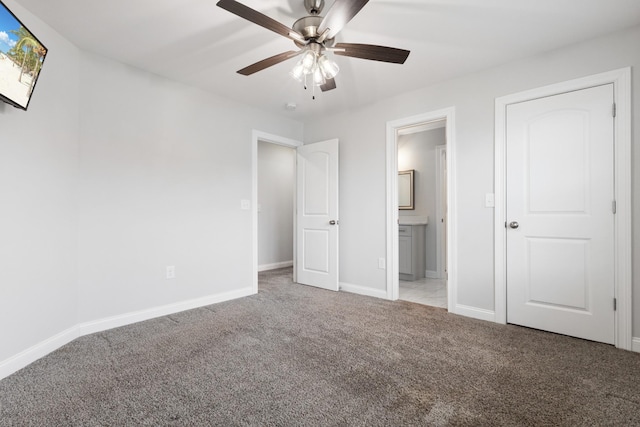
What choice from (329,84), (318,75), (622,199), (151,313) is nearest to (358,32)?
(329,84)

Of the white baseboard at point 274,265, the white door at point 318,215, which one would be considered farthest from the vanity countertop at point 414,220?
the white baseboard at point 274,265

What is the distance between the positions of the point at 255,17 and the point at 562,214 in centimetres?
268

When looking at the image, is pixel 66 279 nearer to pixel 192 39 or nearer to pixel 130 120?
pixel 130 120

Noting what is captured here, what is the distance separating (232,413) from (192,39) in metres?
2.55

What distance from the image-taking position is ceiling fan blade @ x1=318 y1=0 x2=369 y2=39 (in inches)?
59.6

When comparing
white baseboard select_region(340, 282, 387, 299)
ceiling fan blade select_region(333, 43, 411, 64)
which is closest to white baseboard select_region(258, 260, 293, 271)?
white baseboard select_region(340, 282, 387, 299)

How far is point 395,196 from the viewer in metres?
3.59

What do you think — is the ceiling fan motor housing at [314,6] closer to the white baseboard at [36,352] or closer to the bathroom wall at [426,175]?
the white baseboard at [36,352]

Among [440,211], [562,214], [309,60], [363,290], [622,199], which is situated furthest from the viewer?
[440,211]

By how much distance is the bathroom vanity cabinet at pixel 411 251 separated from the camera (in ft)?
15.3

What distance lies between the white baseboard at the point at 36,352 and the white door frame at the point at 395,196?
2.99 metres

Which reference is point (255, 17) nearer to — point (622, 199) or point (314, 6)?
point (314, 6)

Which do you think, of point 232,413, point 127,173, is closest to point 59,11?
point 127,173

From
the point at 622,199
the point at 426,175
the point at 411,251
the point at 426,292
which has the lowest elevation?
the point at 426,292
